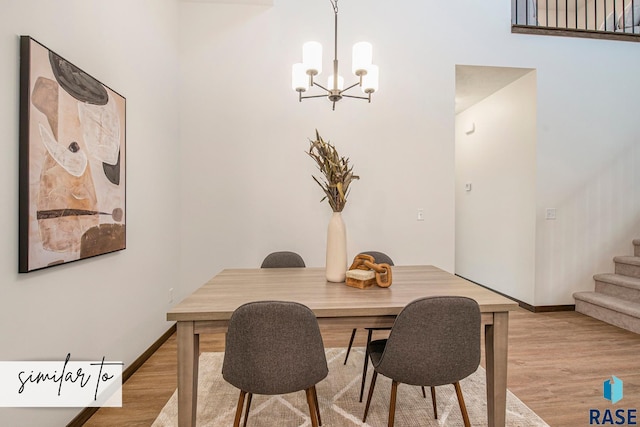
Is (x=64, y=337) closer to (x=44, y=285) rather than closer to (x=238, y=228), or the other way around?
(x=44, y=285)

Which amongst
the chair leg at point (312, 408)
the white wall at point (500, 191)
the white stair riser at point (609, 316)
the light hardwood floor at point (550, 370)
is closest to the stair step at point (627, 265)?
the white stair riser at point (609, 316)

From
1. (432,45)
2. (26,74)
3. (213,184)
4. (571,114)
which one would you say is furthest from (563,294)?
(26,74)

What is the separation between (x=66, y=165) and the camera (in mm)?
1567

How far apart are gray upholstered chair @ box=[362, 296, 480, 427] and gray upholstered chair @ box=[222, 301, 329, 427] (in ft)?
1.07

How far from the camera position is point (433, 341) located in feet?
4.20

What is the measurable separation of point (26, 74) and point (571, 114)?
Result: 15.0 ft

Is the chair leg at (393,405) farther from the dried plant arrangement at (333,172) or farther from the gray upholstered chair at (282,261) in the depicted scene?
the gray upholstered chair at (282,261)

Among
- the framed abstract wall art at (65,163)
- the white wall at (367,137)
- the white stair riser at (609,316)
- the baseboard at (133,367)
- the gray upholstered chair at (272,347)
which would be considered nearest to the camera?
the gray upholstered chair at (272,347)

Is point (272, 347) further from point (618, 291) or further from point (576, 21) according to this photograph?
point (576, 21)

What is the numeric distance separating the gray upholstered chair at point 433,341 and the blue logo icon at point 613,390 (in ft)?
4.43

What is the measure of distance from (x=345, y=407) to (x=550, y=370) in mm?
1541

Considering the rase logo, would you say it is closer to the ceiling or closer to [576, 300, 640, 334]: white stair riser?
[576, 300, 640, 334]: white stair riser

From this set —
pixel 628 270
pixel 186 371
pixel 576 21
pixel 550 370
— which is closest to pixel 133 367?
pixel 186 371

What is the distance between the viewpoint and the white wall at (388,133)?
10.4ft
